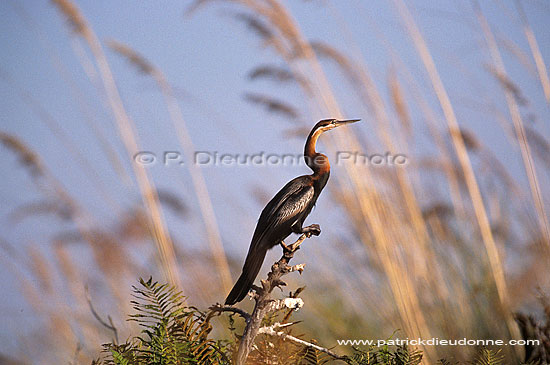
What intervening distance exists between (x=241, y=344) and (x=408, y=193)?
204 centimetres

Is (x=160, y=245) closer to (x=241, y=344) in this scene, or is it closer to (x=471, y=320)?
(x=471, y=320)

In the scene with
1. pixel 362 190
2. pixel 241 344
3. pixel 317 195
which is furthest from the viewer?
pixel 362 190

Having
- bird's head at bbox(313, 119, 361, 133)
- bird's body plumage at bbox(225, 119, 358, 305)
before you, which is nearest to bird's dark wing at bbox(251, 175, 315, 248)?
bird's body plumage at bbox(225, 119, 358, 305)

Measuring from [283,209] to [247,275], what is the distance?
234mm

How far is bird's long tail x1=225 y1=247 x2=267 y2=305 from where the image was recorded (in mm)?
1175

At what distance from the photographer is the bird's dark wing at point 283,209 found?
4.56 feet

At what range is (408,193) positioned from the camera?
9.11ft

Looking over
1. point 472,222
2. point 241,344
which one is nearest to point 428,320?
point 472,222

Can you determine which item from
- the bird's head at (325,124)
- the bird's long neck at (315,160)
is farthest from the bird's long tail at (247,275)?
the bird's head at (325,124)

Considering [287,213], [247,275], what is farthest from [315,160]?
[247,275]

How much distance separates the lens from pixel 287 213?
142cm

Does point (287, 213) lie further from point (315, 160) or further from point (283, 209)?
point (315, 160)

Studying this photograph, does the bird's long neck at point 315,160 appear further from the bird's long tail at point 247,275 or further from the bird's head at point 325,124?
the bird's long tail at point 247,275

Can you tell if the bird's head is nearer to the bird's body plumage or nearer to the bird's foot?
the bird's body plumage
